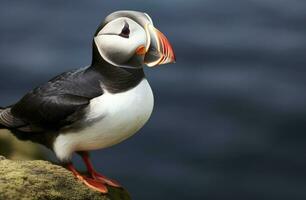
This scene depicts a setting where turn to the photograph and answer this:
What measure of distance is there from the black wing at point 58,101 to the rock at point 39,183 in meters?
0.19

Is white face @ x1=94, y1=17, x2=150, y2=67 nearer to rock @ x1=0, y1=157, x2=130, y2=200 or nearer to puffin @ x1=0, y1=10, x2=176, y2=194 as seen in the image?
puffin @ x1=0, y1=10, x2=176, y2=194

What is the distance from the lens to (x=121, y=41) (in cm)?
334

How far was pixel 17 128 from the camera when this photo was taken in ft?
11.9

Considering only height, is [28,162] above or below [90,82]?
below

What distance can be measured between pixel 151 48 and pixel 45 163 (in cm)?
78

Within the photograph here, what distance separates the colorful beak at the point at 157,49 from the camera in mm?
3344

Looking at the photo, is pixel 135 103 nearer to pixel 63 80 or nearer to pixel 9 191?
pixel 63 80

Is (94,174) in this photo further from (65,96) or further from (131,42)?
(131,42)

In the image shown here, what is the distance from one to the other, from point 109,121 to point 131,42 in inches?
14.5

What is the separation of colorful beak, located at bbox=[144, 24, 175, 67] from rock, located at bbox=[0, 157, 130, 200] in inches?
26.4

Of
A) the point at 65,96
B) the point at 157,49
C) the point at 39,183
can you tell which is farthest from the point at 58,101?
the point at 157,49

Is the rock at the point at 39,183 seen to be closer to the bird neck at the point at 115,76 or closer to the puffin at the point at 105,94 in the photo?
the puffin at the point at 105,94

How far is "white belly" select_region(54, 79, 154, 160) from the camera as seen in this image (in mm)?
3389

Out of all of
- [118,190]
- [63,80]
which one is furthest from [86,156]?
[63,80]
